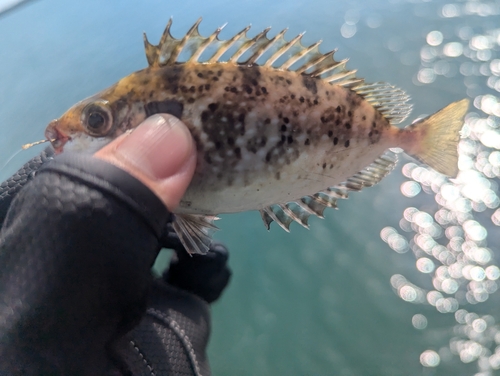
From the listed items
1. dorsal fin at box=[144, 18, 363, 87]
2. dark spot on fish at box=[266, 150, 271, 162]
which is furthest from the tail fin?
dark spot on fish at box=[266, 150, 271, 162]

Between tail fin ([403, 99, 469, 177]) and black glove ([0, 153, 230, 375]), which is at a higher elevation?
black glove ([0, 153, 230, 375])

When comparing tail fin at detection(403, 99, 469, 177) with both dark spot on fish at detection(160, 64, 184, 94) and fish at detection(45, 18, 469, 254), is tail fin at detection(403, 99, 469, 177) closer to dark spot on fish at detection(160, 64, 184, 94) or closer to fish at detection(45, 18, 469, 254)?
fish at detection(45, 18, 469, 254)

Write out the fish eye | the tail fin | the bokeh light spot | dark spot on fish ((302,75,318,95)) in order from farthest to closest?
the bokeh light spot
the tail fin
dark spot on fish ((302,75,318,95))
the fish eye

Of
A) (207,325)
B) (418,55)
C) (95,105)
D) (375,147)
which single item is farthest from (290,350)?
(418,55)

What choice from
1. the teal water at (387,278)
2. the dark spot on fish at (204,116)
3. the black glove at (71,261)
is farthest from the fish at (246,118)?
the teal water at (387,278)

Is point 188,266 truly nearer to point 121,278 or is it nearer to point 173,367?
point 173,367

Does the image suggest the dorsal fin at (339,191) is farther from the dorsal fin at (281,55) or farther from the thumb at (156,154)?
the thumb at (156,154)

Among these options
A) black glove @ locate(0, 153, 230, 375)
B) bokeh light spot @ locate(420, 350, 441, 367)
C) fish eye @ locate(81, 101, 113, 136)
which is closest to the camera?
black glove @ locate(0, 153, 230, 375)

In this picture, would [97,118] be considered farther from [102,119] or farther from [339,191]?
[339,191]
